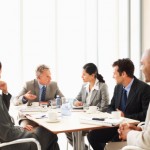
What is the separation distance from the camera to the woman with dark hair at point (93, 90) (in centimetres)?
353

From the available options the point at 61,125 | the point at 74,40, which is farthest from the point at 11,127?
the point at 74,40

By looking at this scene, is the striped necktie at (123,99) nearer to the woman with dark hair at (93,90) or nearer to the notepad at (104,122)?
the woman with dark hair at (93,90)

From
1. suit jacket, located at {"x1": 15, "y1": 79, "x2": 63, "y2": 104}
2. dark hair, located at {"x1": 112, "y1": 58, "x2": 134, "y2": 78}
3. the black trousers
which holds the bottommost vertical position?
the black trousers

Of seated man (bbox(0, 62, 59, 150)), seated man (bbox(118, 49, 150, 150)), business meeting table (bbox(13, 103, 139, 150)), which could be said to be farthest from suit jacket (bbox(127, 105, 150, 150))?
seated man (bbox(0, 62, 59, 150))

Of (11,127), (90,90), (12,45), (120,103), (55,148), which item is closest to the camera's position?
(11,127)

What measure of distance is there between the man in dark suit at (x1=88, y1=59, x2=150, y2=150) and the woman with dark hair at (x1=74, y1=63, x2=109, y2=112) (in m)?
0.23

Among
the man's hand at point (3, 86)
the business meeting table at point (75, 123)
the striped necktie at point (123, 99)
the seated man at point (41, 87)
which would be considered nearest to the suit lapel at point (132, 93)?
the striped necktie at point (123, 99)

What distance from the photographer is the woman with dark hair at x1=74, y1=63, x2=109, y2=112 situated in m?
3.53

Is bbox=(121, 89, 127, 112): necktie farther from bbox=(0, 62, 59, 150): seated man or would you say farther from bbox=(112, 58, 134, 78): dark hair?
bbox=(0, 62, 59, 150): seated man

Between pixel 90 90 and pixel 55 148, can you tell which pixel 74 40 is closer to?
pixel 90 90

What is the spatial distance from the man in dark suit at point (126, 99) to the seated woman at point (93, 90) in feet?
0.77

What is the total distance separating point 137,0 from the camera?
5.25m

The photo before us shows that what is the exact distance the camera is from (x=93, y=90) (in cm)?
363

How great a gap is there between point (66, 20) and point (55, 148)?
106 inches
